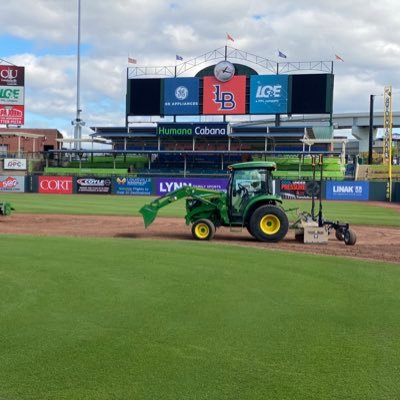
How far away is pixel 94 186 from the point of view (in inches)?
1997

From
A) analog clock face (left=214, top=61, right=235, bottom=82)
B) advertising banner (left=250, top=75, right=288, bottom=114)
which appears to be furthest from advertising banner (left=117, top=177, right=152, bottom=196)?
advertising banner (left=250, top=75, right=288, bottom=114)

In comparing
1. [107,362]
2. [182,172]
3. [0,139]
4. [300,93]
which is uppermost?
[300,93]

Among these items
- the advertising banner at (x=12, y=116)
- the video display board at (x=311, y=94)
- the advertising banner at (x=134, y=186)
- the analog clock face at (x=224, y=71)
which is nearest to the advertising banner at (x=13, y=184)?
the advertising banner at (x=134, y=186)

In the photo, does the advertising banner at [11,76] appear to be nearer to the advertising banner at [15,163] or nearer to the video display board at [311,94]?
the advertising banner at [15,163]

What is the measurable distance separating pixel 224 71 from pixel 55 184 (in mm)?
23210

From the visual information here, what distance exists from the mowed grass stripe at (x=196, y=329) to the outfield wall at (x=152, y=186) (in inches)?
1424

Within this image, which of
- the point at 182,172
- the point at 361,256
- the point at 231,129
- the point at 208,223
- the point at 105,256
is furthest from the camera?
the point at 231,129

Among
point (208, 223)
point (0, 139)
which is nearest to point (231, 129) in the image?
point (0, 139)

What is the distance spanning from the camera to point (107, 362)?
523 cm

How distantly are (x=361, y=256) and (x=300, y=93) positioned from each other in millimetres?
48739

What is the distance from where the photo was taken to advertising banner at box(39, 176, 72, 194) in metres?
51.0

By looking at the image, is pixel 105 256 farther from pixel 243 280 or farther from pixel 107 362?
pixel 107 362

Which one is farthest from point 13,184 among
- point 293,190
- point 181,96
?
point 293,190

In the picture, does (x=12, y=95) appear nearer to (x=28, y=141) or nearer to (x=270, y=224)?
(x=28, y=141)
